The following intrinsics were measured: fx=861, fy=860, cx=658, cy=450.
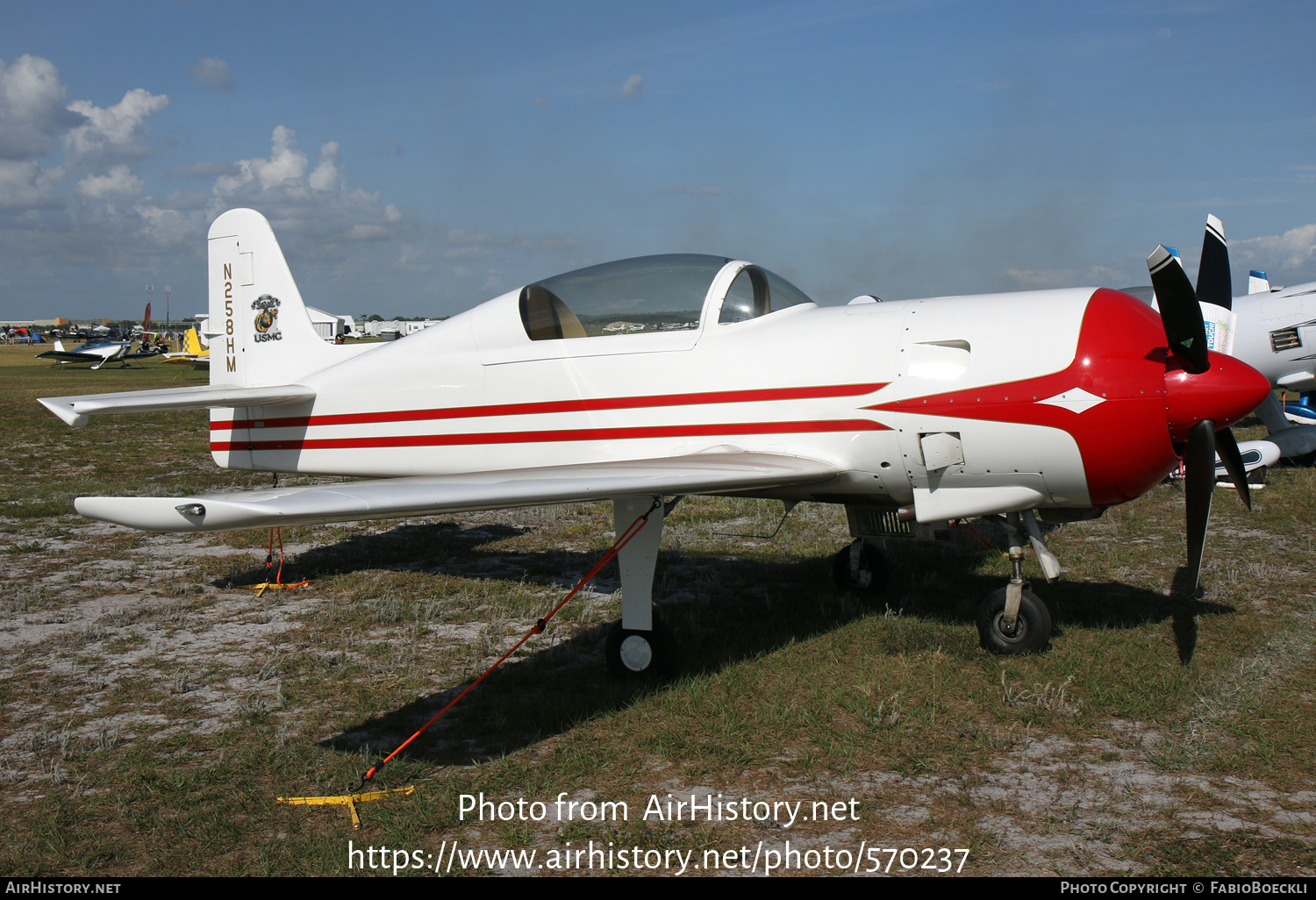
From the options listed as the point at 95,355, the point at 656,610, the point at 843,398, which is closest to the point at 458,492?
the point at 656,610

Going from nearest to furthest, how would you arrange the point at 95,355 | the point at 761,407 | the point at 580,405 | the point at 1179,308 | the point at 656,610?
the point at 1179,308
the point at 656,610
the point at 761,407
the point at 580,405
the point at 95,355

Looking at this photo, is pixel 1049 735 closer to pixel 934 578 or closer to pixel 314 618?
pixel 934 578

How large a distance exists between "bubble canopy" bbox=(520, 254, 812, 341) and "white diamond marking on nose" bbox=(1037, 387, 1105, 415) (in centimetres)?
187

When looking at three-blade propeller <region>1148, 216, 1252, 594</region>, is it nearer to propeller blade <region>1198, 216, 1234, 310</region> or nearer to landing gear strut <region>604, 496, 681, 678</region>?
landing gear strut <region>604, 496, 681, 678</region>

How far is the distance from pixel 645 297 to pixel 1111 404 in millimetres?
2880

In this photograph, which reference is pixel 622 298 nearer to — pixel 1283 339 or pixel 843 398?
pixel 843 398

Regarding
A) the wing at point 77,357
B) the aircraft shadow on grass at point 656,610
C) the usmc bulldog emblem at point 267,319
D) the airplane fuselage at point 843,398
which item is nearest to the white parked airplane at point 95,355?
the wing at point 77,357

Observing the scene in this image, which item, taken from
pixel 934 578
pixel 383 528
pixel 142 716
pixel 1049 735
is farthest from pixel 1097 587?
pixel 383 528

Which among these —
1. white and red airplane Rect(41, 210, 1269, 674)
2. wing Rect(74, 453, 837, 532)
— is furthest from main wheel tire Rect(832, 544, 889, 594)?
wing Rect(74, 453, 837, 532)

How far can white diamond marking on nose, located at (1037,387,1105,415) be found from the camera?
4.64 metres

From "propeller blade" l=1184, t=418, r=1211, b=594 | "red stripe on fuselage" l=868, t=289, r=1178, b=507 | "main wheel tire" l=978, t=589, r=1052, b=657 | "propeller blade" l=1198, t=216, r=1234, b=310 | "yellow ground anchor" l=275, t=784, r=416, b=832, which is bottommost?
"yellow ground anchor" l=275, t=784, r=416, b=832

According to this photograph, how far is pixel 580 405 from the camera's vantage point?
577cm

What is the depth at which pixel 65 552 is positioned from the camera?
8477 millimetres

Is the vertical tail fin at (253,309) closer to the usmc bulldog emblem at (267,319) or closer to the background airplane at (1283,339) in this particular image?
the usmc bulldog emblem at (267,319)
